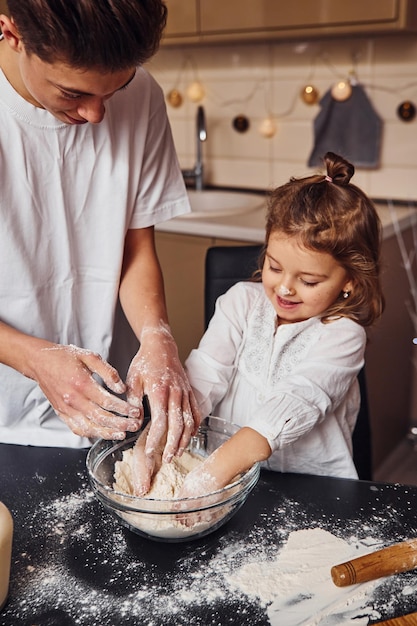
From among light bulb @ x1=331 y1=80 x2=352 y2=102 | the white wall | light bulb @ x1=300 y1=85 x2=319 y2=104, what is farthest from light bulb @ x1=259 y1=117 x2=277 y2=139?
light bulb @ x1=331 y1=80 x2=352 y2=102

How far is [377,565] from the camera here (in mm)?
879

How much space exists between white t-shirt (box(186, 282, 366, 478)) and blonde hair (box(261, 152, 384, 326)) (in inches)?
2.1

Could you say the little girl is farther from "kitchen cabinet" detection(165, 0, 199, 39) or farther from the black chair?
"kitchen cabinet" detection(165, 0, 199, 39)

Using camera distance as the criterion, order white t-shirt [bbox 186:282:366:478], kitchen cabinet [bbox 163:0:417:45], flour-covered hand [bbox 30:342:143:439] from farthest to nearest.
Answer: kitchen cabinet [bbox 163:0:417:45] → white t-shirt [bbox 186:282:366:478] → flour-covered hand [bbox 30:342:143:439]

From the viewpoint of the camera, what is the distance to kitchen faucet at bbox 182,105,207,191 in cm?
288

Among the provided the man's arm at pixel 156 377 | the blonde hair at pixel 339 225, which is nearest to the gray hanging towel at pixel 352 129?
the blonde hair at pixel 339 225

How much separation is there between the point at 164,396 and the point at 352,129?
189 centimetres

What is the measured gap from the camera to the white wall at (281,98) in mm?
2588

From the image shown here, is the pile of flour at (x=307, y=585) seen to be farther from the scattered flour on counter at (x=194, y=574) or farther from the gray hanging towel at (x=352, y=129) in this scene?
the gray hanging towel at (x=352, y=129)

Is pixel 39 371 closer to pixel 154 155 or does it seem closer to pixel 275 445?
pixel 275 445

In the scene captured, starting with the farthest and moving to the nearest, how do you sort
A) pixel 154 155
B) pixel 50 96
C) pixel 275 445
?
pixel 154 155
pixel 275 445
pixel 50 96

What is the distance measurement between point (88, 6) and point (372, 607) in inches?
32.7

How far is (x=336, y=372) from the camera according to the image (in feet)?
4.18

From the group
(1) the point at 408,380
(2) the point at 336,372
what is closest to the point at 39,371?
(2) the point at 336,372
